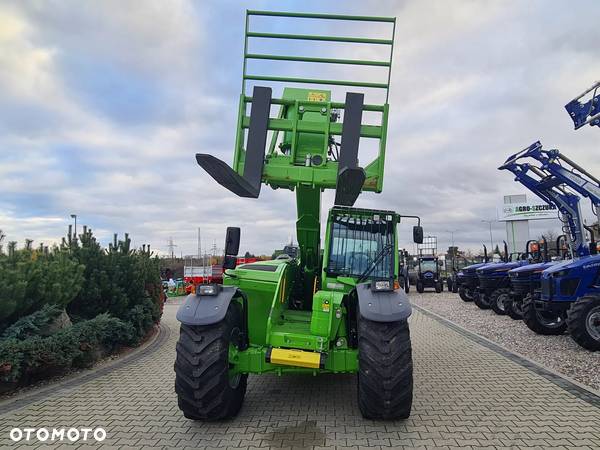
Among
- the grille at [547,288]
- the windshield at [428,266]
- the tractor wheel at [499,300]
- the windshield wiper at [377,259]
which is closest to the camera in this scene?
the windshield wiper at [377,259]

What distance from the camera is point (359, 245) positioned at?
5.85 m

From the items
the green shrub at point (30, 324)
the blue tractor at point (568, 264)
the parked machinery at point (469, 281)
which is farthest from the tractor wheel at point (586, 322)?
the green shrub at point (30, 324)

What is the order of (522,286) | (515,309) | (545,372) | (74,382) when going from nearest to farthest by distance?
(74,382), (545,372), (522,286), (515,309)

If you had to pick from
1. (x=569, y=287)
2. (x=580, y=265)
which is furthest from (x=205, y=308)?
(x=580, y=265)

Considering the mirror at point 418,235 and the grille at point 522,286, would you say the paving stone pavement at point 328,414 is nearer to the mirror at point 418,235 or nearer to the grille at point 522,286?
the mirror at point 418,235

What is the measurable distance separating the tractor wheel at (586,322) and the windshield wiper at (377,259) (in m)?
4.59

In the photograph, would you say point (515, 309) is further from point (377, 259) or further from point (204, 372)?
point (204, 372)

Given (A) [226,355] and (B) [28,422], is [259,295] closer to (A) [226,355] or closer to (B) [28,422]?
(A) [226,355]

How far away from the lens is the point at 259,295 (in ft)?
19.1

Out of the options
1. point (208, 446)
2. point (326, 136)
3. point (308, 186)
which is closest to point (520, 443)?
point (208, 446)

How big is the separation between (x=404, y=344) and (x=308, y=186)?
2160 mm

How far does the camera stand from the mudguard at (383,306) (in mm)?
4520

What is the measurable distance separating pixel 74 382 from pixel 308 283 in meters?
3.69

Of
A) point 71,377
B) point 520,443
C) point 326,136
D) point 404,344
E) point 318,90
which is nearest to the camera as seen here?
point 520,443
